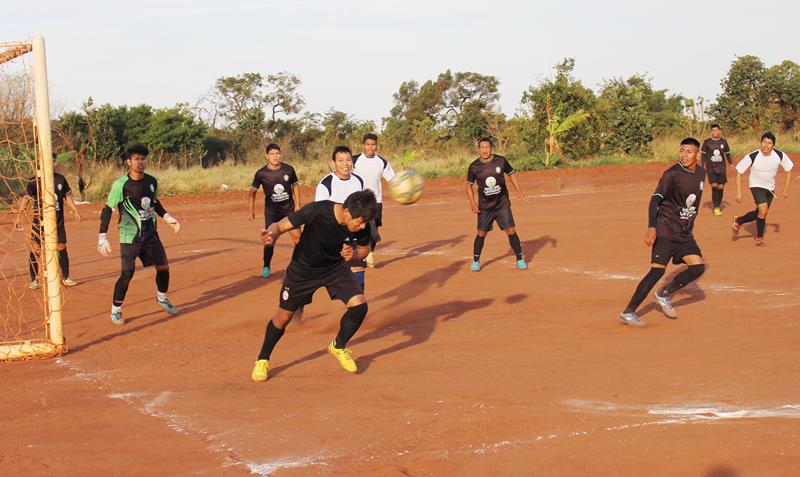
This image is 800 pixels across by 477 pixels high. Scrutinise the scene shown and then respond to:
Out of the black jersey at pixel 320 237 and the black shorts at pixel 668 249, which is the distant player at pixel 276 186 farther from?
the black shorts at pixel 668 249

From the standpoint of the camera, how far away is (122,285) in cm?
1139

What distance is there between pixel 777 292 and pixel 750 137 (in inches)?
1311

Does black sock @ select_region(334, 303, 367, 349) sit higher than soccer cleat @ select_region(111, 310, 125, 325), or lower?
higher

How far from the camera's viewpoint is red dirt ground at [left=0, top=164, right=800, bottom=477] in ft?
20.2

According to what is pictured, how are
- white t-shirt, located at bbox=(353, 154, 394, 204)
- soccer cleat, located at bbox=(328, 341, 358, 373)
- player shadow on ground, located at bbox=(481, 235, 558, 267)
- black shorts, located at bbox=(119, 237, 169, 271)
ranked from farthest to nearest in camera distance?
player shadow on ground, located at bbox=(481, 235, 558, 267) → white t-shirt, located at bbox=(353, 154, 394, 204) → black shorts, located at bbox=(119, 237, 169, 271) → soccer cleat, located at bbox=(328, 341, 358, 373)

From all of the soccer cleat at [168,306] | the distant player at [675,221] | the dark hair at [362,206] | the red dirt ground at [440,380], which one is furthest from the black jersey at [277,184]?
the dark hair at [362,206]

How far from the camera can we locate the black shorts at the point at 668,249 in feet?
33.8

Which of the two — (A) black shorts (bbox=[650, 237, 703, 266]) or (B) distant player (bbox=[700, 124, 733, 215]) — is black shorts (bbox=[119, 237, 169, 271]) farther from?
(B) distant player (bbox=[700, 124, 733, 215])

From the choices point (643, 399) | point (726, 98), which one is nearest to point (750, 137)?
point (726, 98)

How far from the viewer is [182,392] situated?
826 centimetres

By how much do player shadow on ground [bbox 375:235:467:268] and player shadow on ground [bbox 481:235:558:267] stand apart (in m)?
1.51

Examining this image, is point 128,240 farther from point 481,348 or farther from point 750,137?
point 750,137

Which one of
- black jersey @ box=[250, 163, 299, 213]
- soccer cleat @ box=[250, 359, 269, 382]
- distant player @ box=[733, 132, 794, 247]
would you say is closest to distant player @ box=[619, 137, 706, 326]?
soccer cleat @ box=[250, 359, 269, 382]

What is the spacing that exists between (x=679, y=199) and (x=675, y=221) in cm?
25
